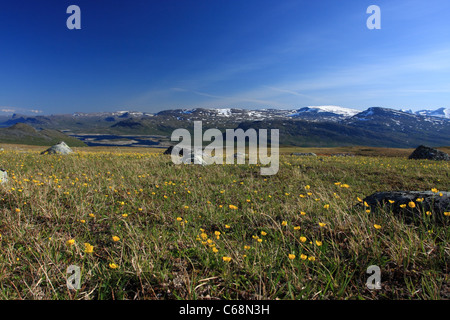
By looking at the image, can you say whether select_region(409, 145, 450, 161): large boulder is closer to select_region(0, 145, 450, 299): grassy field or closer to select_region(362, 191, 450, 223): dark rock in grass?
select_region(362, 191, 450, 223): dark rock in grass

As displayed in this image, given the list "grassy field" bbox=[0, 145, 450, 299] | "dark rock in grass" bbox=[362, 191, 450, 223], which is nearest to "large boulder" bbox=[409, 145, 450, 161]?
"dark rock in grass" bbox=[362, 191, 450, 223]

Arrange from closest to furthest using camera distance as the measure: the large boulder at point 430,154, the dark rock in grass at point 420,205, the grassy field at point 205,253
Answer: the grassy field at point 205,253 < the dark rock in grass at point 420,205 < the large boulder at point 430,154

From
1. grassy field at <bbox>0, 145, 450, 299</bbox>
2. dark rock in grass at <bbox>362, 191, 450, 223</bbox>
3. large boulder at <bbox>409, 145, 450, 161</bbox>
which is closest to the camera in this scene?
grassy field at <bbox>0, 145, 450, 299</bbox>

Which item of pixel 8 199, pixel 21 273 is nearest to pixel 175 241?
pixel 21 273

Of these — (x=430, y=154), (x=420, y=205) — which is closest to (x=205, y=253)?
(x=420, y=205)

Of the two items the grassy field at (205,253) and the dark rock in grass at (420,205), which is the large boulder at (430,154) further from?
the grassy field at (205,253)

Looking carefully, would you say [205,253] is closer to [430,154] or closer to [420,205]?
[420,205]

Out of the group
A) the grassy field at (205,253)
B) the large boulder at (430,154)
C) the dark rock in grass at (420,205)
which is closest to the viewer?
the grassy field at (205,253)

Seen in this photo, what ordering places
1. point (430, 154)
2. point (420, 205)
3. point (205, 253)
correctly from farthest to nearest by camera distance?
point (430, 154)
point (420, 205)
point (205, 253)

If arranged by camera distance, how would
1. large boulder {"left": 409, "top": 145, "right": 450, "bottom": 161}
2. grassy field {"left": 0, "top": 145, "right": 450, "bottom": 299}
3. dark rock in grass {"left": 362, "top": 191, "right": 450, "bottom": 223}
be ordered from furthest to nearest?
large boulder {"left": 409, "top": 145, "right": 450, "bottom": 161}, dark rock in grass {"left": 362, "top": 191, "right": 450, "bottom": 223}, grassy field {"left": 0, "top": 145, "right": 450, "bottom": 299}

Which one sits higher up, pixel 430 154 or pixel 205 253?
pixel 430 154

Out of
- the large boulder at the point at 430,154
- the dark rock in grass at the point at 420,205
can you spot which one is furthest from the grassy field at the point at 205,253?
the large boulder at the point at 430,154

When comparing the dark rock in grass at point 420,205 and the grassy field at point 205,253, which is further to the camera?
the dark rock in grass at point 420,205
